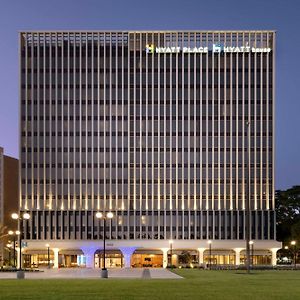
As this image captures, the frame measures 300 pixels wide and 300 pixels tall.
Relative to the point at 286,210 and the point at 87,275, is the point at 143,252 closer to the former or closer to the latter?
the point at 286,210

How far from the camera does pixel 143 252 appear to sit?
469 ft

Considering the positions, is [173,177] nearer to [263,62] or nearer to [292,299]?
[263,62]

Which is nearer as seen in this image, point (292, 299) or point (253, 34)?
point (292, 299)

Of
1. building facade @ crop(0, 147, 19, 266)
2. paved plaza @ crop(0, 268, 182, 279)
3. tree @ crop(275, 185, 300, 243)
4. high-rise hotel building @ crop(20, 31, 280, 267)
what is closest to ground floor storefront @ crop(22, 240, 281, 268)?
high-rise hotel building @ crop(20, 31, 280, 267)

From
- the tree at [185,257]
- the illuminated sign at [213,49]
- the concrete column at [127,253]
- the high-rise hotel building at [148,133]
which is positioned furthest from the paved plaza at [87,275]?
the illuminated sign at [213,49]

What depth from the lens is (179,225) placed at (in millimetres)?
145125

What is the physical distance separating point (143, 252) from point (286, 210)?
1422 inches

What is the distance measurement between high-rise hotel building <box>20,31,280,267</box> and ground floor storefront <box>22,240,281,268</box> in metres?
2.59

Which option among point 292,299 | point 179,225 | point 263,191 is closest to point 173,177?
point 179,225

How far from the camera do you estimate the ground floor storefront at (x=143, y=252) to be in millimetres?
142000

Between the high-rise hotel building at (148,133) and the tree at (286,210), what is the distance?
21.4 ft

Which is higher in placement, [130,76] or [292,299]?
[130,76]

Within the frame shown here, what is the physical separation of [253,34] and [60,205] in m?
56.3

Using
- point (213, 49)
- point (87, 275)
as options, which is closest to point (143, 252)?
point (213, 49)
